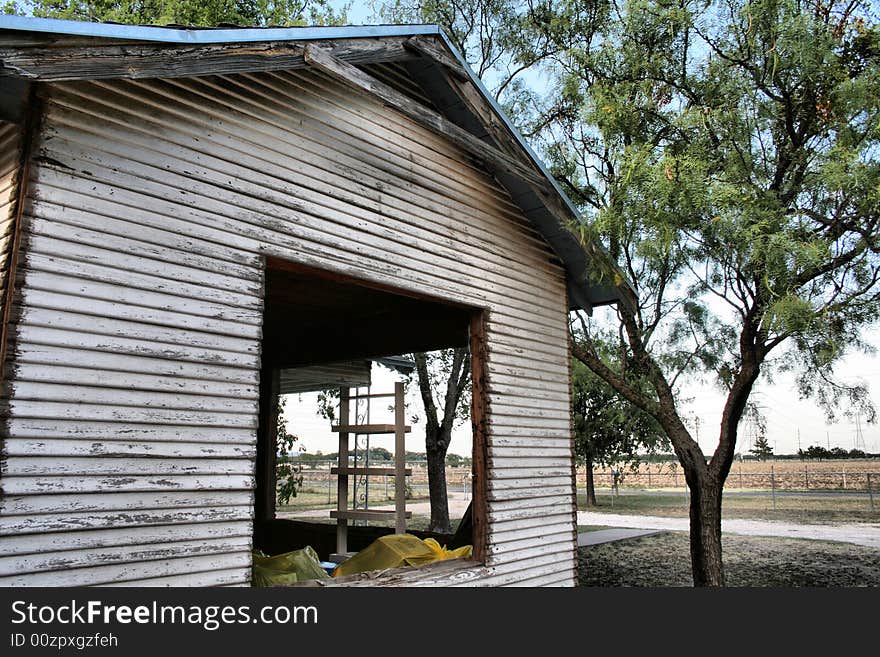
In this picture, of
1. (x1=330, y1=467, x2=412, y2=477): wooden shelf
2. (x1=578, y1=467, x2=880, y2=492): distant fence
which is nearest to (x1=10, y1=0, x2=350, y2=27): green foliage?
(x1=330, y1=467, x2=412, y2=477): wooden shelf

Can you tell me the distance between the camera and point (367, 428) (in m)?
8.97

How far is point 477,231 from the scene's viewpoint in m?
6.81

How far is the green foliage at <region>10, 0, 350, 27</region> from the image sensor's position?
19703 mm

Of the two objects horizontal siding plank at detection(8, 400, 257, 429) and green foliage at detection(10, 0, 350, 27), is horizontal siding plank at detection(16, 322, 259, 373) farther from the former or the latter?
green foliage at detection(10, 0, 350, 27)

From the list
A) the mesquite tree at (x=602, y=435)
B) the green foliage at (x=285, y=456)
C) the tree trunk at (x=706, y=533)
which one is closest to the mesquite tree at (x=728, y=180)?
the tree trunk at (x=706, y=533)

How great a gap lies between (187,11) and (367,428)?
1674 centimetres

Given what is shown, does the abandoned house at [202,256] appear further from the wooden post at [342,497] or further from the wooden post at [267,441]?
the wooden post at [267,441]

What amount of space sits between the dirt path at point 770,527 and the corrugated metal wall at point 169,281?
14.3m

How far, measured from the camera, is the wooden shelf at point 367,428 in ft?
28.6

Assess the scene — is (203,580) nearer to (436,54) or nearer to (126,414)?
(126,414)

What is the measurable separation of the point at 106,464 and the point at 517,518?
3.90 meters

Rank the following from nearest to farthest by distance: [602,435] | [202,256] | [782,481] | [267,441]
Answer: [202,256]
[267,441]
[602,435]
[782,481]

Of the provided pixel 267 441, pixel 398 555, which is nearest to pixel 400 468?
pixel 398 555

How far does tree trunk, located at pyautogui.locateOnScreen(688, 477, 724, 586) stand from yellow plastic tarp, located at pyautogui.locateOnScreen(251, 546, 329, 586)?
19.2 ft
